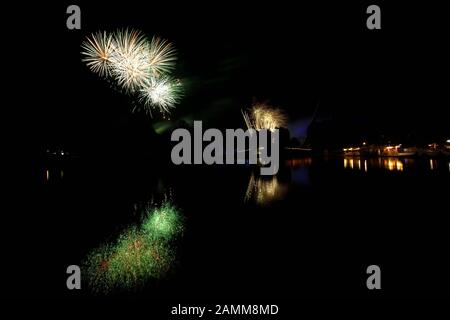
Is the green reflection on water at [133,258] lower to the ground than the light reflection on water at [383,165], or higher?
lower

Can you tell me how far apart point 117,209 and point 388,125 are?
72553mm

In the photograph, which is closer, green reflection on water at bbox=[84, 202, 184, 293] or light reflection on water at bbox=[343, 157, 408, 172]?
green reflection on water at bbox=[84, 202, 184, 293]

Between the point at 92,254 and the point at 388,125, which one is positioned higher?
the point at 388,125

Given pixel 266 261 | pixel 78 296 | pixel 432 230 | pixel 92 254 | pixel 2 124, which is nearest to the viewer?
pixel 78 296

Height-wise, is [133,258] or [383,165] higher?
[383,165]

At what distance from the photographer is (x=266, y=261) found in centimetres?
478

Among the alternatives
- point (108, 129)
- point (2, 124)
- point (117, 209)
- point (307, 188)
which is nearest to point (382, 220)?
point (307, 188)

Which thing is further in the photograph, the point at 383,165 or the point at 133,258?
the point at 383,165

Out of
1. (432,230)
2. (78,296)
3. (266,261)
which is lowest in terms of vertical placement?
(78,296)

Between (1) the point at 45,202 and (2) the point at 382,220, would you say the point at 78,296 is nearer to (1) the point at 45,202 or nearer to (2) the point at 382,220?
(2) the point at 382,220

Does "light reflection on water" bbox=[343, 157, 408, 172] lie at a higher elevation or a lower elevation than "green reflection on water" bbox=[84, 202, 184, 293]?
higher

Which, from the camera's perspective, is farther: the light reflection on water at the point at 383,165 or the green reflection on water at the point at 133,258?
the light reflection on water at the point at 383,165
